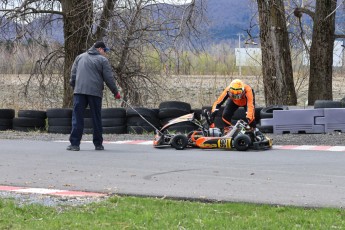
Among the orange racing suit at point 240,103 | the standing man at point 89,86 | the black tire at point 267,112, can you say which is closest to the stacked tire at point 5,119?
the standing man at point 89,86

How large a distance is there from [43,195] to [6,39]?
15.6 meters

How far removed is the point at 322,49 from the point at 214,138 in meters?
11.4

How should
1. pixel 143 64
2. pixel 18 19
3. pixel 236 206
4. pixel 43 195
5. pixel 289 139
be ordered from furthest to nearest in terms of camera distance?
pixel 143 64, pixel 18 19, pixel 289 139, pixel 43 195, pixel 236 206

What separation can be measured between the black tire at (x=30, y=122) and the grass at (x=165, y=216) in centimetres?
1110

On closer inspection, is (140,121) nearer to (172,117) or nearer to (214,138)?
(172,117)

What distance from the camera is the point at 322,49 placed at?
24094 millimetres

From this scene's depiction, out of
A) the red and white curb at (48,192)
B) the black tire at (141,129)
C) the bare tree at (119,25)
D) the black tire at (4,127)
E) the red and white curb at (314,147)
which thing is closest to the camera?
the red and white curb at (48,192)

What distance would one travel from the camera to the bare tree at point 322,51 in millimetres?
24031

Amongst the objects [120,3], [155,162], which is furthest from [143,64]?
[155,162]

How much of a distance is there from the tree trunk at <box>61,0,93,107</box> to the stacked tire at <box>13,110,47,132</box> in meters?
5.04

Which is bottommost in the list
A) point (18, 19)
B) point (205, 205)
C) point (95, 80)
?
point (205, 205)

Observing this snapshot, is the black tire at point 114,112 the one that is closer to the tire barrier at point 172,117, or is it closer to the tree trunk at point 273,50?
the tire barrier at point 172,117

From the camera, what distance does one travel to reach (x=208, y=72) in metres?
33.7

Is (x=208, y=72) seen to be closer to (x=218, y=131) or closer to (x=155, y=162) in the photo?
(x=218, y=131)
